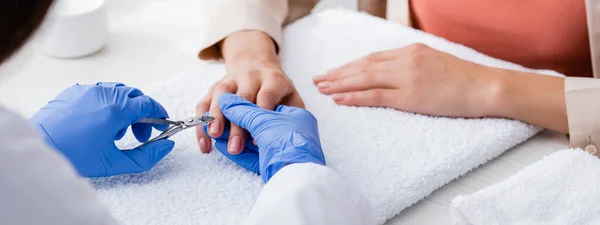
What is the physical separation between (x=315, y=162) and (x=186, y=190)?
0.48ft

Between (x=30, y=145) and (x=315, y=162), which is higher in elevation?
(x=30, y=145)

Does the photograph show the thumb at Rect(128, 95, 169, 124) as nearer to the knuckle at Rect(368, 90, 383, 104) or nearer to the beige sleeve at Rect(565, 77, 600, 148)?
the knuckle at Rect(368, 90, 383, 104)

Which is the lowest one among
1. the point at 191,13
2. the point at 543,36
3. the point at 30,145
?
the point at 191,13

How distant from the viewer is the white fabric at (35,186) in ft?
1.46

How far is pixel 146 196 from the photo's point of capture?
2.53 ft

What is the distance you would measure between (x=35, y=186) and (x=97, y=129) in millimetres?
331

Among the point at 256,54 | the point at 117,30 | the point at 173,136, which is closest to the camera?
the point at 173,136

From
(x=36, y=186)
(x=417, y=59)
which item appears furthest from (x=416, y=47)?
(x=36, y=186)

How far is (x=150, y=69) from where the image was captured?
120 cm

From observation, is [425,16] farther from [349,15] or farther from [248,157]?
[248,157]

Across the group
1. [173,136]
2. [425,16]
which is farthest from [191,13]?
[173,136]

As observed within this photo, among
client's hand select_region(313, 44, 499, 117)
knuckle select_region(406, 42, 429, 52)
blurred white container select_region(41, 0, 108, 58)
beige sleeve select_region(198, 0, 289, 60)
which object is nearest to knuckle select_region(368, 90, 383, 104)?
client's hand select_region(313, 44, 499, 117)

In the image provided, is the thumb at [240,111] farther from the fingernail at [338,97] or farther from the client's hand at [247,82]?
the fingernail at [338,97]

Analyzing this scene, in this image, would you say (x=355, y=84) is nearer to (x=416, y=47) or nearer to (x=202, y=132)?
(x=416, y=47)
